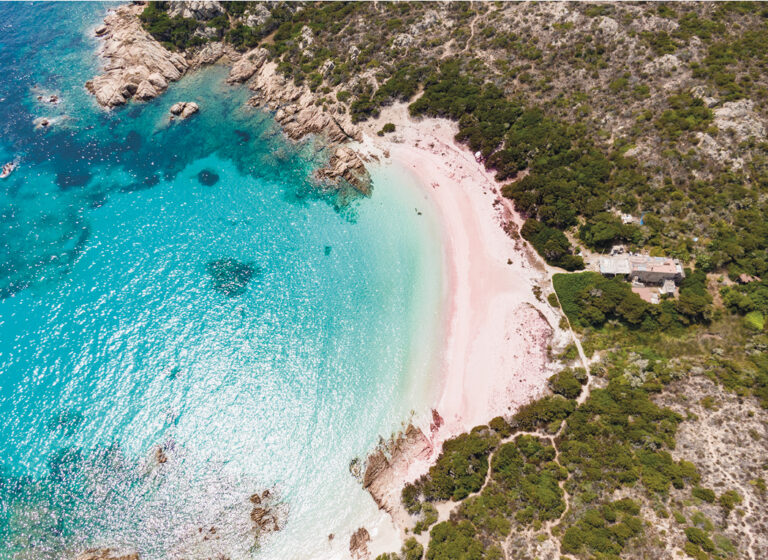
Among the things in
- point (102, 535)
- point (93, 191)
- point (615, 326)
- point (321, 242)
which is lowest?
point (102, 535)

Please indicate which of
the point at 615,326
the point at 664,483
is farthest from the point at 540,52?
the point at 664,483

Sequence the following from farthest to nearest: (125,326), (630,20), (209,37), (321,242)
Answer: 1. (209,37)
2. (630,20)
3. (321,242)
4. (125,326)

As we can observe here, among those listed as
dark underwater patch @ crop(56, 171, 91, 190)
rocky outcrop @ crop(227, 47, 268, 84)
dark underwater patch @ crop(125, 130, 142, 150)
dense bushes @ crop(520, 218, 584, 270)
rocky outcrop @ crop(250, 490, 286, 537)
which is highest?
rocky outcrop @ crop(227, 47, 268, 84)

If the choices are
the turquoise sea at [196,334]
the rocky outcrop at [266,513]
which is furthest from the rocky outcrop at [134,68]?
the rocky outcrop at [266,513]

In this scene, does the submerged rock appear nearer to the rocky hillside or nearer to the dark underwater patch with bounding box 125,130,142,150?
the rocky hillside

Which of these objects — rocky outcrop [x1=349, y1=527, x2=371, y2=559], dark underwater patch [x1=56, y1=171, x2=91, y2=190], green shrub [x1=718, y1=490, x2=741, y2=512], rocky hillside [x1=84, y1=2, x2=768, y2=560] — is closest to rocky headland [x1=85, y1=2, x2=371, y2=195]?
rocky hillside [x1=84, y1=2, x2=768, y2=560]

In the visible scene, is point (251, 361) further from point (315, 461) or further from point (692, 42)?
point (692, 42)
